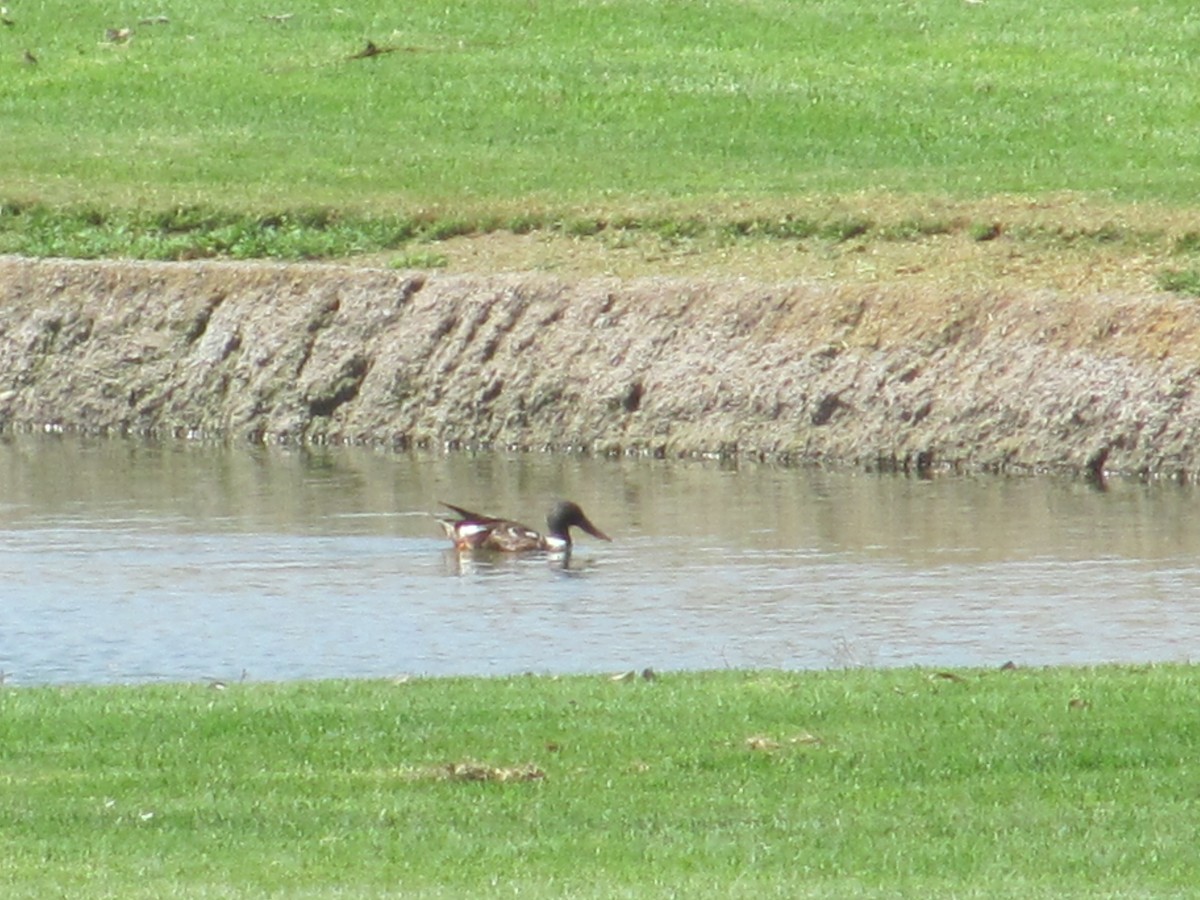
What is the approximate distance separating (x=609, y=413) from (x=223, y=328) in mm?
3872

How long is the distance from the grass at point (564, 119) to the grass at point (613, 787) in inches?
567

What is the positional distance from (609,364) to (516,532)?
5392 millimetres

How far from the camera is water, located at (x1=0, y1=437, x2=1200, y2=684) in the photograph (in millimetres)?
15461

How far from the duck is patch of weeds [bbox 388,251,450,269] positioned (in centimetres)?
686

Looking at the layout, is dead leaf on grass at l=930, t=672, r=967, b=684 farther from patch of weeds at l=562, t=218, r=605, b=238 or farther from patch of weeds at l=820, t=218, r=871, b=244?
patch of weeds at l=562, t=218, r=605, b=238

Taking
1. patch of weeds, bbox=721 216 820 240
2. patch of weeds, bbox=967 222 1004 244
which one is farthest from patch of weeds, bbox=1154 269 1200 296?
patch of weeds, bbox=721 216 820 240

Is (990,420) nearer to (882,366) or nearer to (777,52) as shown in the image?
(882,366)

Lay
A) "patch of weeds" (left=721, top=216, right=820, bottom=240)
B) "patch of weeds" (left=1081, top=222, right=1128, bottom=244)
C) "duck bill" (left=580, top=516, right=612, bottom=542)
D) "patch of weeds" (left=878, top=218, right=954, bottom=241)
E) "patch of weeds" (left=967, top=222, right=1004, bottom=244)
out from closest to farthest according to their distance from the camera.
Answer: "duck bill" (left=580, top=516, right=612, bottom=542) → "patch of weeds" (left=1081, top=222, right=1128, bottom=244) → "patch of weeds" (left=967, top=222, right=1004, bottom=244) → "patch of weeds" (left=878, top=218, right=954, bottom=241) → "patch of weeds" (left=721, top=216, right=820, bottom=240)

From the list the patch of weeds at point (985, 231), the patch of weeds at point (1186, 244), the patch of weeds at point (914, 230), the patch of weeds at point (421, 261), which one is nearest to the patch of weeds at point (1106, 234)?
the patch of weeds at point (1186, 244)

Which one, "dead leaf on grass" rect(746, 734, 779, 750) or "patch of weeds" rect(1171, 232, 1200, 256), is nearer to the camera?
"dead leaf on grass" rect(746, 734, 779, 750)

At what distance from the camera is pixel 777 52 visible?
3616 cm

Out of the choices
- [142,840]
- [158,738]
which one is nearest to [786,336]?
[158,738]

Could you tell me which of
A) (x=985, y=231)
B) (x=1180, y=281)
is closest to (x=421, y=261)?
(x=985, y=231)

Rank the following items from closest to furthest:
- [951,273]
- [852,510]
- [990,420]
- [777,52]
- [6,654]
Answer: [6,654]
[852,510]
[990,420]
[951,273]
[777,52]
